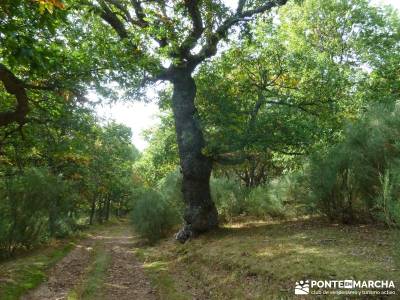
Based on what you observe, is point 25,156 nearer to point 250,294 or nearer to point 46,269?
point 46,269

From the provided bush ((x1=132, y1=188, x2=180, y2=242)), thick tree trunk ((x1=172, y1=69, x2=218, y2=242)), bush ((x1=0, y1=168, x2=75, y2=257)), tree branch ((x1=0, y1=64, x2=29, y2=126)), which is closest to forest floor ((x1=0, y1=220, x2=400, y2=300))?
thick tree trunk ((x1=172, y1=69, x2=218, y2=242))

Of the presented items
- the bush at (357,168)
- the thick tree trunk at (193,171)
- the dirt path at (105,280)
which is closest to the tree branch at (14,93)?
the dirt path at (105,280)

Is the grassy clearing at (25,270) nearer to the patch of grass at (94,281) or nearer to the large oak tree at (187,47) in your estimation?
the patch of grass at (94,281)

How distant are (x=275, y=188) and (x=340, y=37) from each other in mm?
15021

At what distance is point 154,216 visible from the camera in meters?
18.4

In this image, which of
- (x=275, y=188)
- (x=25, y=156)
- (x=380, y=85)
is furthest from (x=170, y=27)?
(x=380, y=85)

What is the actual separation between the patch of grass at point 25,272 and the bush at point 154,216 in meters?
4.27

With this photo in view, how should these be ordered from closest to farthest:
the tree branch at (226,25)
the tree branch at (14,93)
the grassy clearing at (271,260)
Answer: the grassy clearing at (271,260) → the tree branch at (14,93) → the tree branch at (226,25)

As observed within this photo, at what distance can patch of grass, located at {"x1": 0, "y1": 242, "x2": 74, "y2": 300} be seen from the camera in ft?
30.7

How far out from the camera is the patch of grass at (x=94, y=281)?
30.6 feet

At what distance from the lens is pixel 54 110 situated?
40.9 feet

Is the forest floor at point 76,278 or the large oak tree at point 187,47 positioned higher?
the large oak tree at point 187,47

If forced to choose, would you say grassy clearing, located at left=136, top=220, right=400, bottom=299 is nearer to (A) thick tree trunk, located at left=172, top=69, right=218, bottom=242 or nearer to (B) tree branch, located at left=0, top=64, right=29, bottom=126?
(A) thick tree trunk, located at left=172, top=69, right=218, bottom=242

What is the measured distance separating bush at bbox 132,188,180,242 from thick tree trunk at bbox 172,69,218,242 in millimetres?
3500
